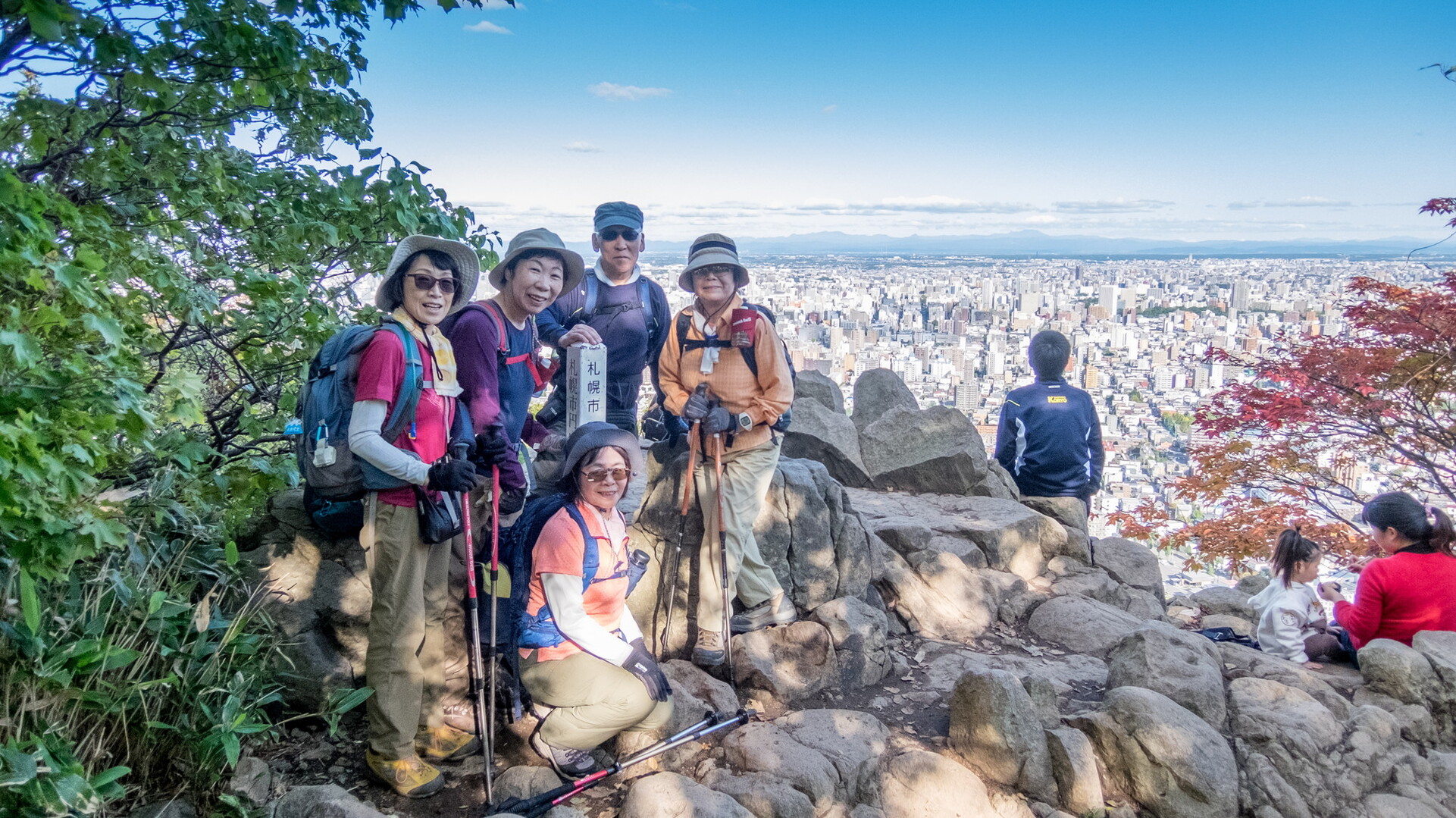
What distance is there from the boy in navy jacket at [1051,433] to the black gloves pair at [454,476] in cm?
542

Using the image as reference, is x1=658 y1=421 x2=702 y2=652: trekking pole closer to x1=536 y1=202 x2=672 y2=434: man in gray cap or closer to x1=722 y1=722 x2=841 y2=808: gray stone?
x1=536 y1=202 x2=672 y2=434: man in gray cap

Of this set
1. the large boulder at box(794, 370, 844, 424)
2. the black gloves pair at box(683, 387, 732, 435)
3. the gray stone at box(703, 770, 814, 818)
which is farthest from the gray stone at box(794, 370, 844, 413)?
the gray stone at box(703, 770, 814, 818)

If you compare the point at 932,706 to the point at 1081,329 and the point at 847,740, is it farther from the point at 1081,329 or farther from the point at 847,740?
the point at 1081,329

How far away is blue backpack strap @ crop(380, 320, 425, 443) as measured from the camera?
11.8 ft

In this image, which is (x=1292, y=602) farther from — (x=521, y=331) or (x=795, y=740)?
(x=521, y=331)

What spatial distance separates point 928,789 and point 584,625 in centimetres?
187

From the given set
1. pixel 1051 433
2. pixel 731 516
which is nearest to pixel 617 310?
pixel 731 516

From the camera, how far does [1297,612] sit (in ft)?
19.8

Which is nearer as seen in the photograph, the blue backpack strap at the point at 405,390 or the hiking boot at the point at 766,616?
the blue backpack strap at the point at 405,390

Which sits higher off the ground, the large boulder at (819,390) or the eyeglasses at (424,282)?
the eyeglasses at (424,282)

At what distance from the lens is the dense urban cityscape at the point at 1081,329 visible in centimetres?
1566

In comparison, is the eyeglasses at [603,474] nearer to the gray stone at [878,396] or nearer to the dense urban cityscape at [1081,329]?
the dense urban cityscape at [1081,329]

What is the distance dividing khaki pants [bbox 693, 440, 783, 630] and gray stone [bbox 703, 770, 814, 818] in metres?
1.18

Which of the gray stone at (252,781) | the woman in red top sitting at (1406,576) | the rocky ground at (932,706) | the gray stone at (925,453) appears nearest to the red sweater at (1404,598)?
the woman in red top sitting at (1406,576)
